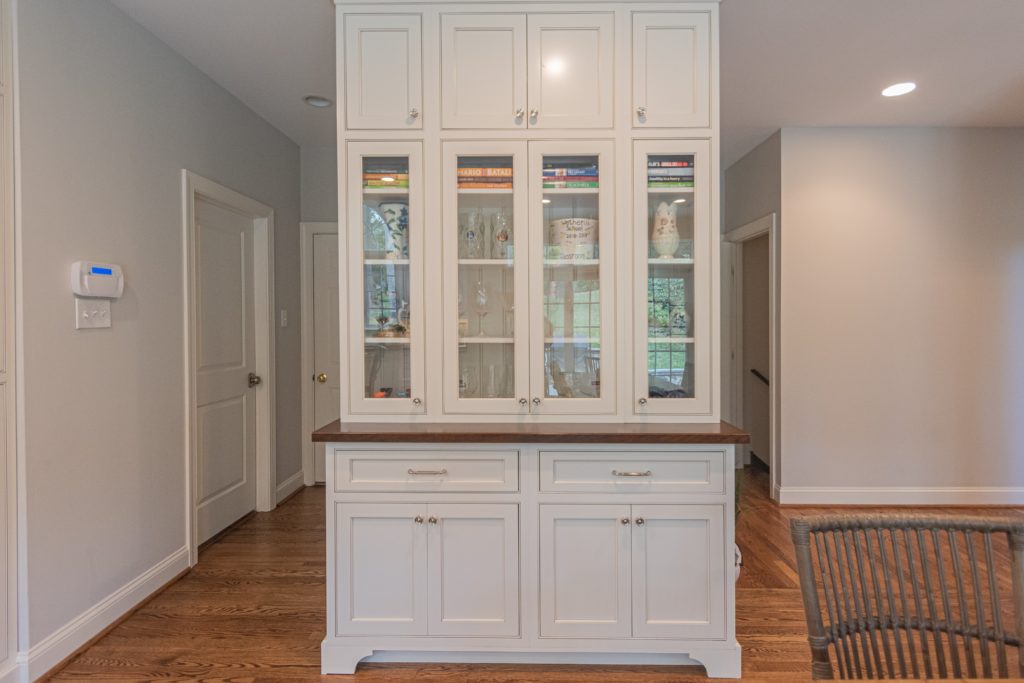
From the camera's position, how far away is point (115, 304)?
94.9 inches

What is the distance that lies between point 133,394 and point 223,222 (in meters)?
1.26

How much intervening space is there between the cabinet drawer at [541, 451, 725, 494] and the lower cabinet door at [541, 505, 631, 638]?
9cm

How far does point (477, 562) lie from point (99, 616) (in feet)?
5.25

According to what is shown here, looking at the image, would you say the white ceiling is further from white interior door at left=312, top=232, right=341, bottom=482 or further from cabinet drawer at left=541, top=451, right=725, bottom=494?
cabinet drawer at left=541, top=451, right=725, bottom=494

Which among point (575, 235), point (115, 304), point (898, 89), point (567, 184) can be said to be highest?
point (898, 89)

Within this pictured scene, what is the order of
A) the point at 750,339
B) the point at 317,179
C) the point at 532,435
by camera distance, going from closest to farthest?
the point at 532,435 < the point at 317,179 < the point at 750,339

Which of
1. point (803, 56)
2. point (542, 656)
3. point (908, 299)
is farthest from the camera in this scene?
point (908, 299)

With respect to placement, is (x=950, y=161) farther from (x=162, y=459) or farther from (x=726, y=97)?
(x=162, y=459)

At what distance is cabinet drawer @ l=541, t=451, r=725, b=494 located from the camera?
6.71ft

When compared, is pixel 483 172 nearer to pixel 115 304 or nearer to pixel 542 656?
pixel 115 304

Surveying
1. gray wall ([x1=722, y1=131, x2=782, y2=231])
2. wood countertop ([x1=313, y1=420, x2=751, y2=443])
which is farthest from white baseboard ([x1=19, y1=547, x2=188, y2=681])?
gray wall ([x1=722, y1=131, x2=782, y2=231])

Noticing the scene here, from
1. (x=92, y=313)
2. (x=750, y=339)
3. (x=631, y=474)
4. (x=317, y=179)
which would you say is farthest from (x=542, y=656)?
(x=750, y=339)

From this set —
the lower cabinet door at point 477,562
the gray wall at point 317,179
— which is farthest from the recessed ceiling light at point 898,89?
the gray wall at point 317,179

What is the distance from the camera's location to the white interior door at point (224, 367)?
10.4 ft
